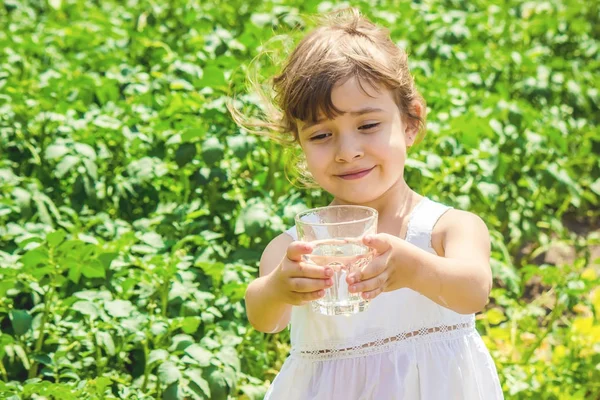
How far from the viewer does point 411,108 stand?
284cm

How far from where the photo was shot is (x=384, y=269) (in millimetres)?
2277

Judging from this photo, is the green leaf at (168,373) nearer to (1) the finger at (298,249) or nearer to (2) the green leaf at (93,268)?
(2) the green leaf at (93,268)

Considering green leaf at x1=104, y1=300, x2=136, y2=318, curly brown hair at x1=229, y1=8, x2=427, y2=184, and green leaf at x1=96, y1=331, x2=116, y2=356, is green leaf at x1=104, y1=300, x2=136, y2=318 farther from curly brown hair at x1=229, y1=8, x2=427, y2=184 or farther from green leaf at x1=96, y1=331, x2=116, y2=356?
curly brown hair at x1=229, y1=8, x2=427, y2=184

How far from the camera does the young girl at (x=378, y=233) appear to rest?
261cm

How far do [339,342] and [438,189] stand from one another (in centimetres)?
145

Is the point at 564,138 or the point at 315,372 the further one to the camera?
the point at 564,138

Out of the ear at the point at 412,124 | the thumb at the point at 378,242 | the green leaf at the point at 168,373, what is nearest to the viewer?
the thumb at the point at 378,242

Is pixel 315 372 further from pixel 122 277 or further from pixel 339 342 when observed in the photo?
A: pixel 122 277

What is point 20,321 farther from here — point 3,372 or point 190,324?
point 190,324

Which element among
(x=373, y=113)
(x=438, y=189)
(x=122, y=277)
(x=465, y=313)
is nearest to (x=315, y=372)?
(x=465, y=313)

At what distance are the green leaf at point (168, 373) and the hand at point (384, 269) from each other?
0.93 m

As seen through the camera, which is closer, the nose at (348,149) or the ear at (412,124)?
the nose at (348,149)

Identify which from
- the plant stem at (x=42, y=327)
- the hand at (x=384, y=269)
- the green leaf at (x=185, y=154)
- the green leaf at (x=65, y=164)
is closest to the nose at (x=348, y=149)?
the hand at (x=384, y=269)

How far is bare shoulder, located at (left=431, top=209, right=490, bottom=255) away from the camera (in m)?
2.64
